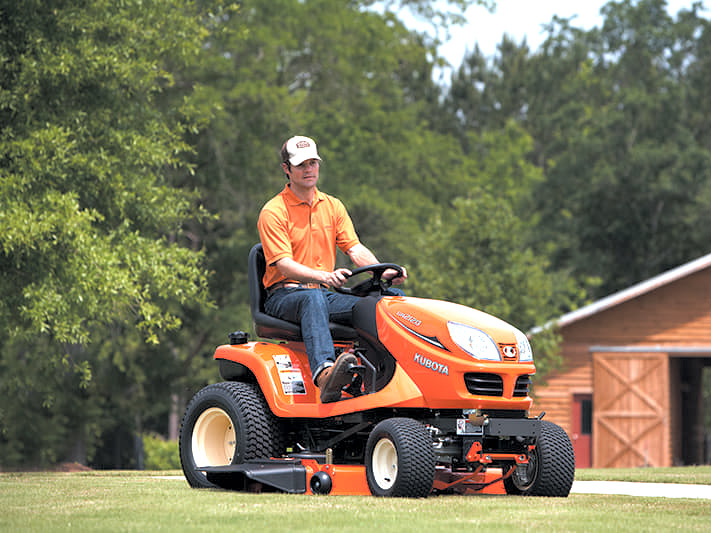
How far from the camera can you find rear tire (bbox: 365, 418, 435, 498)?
7.08 metres

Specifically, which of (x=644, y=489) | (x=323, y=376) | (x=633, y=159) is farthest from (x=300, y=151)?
(x=633, y=159)

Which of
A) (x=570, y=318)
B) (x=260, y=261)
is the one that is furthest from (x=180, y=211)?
(x=260, y=261)

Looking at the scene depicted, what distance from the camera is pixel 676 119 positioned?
4325 cm

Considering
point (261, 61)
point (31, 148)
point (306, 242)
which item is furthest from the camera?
point (261, 61)

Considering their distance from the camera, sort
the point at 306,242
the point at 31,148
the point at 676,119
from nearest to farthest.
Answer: the point at 306,242
the point at 31,148
the point at 676,119

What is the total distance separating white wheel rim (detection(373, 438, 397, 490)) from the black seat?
92 cm

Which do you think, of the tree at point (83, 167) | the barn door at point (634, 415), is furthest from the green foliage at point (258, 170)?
the barn door at point (634, 415)

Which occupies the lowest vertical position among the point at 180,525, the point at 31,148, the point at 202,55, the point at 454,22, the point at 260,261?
the point at 180,525

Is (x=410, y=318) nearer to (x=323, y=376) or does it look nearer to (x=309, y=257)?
(x=323, y=376)

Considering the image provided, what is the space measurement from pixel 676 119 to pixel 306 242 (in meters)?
37.2

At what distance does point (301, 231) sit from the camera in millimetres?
8297

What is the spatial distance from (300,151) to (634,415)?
20.1 metres

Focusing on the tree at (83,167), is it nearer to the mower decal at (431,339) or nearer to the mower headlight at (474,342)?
the mower decal at (431,339)

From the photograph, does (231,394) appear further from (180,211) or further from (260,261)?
(180,211)
